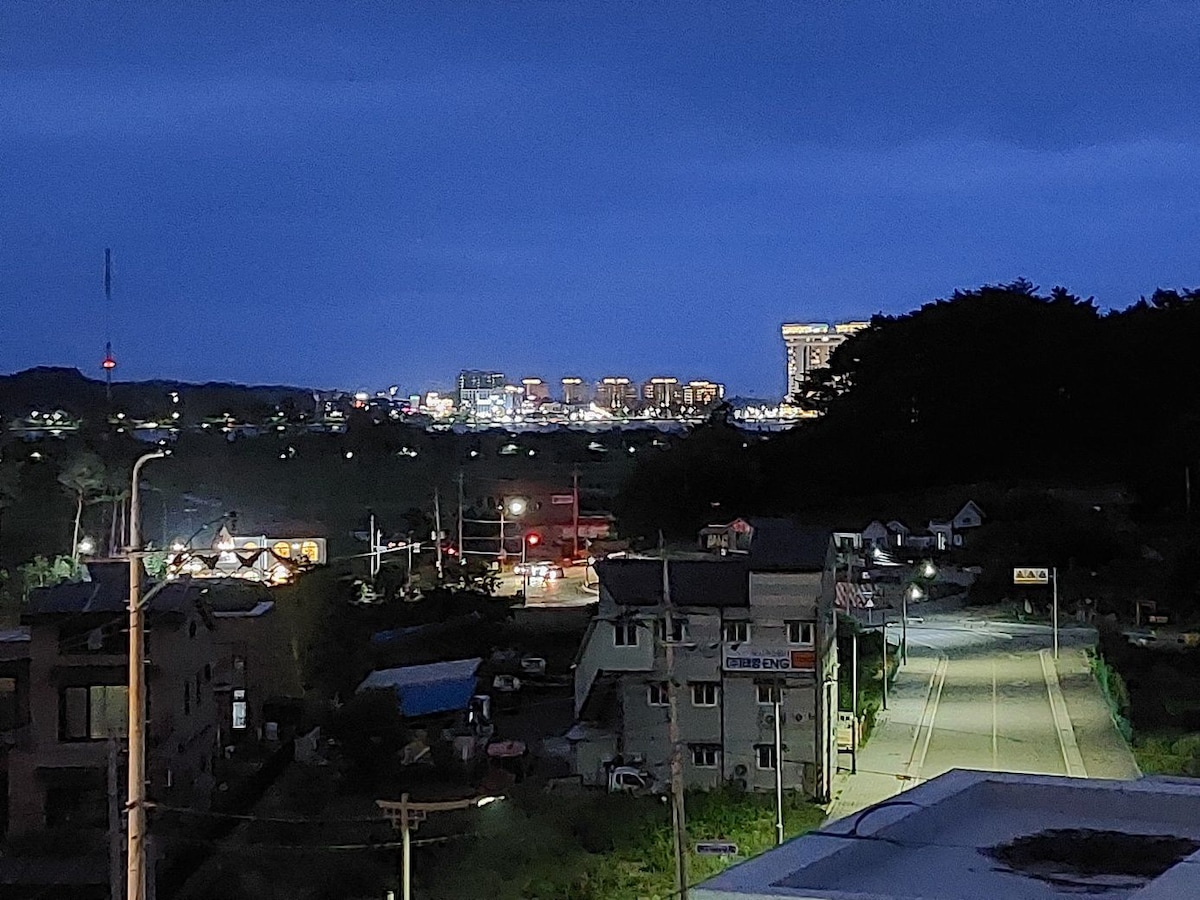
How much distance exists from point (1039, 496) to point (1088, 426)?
666 centimetres

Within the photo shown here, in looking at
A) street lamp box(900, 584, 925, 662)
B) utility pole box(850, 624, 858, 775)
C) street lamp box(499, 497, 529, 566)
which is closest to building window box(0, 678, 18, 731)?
utility pole box(850, 624, 858, 775)

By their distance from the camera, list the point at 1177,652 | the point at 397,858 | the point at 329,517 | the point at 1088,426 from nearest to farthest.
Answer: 1. the point at 397,858
2. the point at 1177,652
3. the point at 329,517
4. the point at 1088,426

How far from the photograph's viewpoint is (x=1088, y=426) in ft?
97.7

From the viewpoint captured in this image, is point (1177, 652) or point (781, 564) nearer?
point (781, 564)

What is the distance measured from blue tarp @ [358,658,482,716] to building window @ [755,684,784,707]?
259cm

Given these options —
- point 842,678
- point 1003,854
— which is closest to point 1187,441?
point 842,678

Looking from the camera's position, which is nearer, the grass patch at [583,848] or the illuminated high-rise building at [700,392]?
the grass patch at [583,848]

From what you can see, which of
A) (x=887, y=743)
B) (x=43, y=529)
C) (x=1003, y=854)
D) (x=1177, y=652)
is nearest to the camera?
(x=1003, y=854)

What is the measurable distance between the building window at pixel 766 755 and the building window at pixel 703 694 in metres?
0.37

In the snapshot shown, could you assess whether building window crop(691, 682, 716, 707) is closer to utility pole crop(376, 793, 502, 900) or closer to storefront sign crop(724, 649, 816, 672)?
storefront sign crop(724, 649, 816, 672)

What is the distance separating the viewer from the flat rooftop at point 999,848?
267 centimetres

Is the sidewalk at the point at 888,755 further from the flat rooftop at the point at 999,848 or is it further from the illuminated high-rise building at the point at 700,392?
the illuminated high-rise building at the point at 700,392

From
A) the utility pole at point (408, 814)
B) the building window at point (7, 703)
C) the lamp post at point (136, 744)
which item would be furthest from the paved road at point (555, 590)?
the lamp post at point (136, 744)

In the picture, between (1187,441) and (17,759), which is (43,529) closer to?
A: (17,759)
